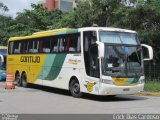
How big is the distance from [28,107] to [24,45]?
11077 millimetres

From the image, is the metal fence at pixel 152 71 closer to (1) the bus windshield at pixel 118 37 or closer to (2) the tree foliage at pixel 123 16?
(2) the tree foliage at pixel 123 16

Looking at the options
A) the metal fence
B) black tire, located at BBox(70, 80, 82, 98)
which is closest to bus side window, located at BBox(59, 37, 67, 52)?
black tire, located at BBox(70, 80, 82, 98)

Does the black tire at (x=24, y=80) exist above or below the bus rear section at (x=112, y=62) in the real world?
below

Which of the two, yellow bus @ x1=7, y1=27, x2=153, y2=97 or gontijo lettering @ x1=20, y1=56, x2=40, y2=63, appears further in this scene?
gontijo lettering @ x1=20, y1=56, x2=40, y2=63

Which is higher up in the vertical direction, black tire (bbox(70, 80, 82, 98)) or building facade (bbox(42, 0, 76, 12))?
building facade (bbox(42, 0, 76, 12))

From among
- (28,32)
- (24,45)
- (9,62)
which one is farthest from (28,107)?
(28,32)

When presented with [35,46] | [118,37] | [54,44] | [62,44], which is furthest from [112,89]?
[35,46]

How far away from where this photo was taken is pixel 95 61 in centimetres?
1808

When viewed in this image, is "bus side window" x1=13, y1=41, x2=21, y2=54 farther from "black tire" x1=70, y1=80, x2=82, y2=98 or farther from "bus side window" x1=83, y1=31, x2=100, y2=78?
"bus side window" x1=83, y1=31, x2=100, y2=78

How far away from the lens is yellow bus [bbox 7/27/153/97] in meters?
17.7

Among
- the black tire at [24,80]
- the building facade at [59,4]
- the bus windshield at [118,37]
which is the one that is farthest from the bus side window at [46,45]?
the building facade at [59,4]

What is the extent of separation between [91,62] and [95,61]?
344mm

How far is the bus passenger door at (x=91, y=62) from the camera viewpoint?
17906 millimetres

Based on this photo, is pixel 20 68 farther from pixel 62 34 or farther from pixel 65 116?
pixel 65 116
